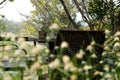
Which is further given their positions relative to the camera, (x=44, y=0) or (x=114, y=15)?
(x=44, y=0)

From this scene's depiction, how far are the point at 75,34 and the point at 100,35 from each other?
0.87 feet

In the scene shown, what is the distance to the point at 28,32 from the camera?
16469 mm

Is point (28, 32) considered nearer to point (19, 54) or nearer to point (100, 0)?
point (100, 0)

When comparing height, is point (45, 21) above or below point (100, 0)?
below

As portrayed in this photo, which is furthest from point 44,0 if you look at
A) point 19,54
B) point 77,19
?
point 19,54

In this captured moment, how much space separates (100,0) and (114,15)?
570 mm

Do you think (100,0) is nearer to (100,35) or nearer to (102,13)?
(102,13)

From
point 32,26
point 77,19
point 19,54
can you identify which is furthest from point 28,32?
point 19,54

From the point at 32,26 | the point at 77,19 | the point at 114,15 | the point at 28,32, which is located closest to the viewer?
the point at 114,15

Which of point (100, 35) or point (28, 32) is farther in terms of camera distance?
point (28, 32)

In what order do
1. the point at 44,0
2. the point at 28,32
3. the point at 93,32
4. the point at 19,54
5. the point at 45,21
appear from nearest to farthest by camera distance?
1. the point at 19,54
2. the point at 93,32
3. the point at 44,0
4. the point at 45,21
5. the point at 28,32

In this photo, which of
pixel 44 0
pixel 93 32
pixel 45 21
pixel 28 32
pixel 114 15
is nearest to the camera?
pixel 93 32

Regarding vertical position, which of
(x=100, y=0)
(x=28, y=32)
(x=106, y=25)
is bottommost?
(x=28, y=32)

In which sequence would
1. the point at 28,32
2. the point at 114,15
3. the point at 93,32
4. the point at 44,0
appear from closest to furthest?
1. the point at 93,32
2. the point at 114,15
3. the point at 44,0
4. the point at 28,32
